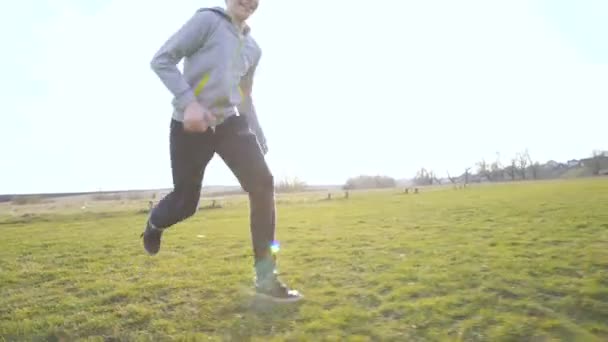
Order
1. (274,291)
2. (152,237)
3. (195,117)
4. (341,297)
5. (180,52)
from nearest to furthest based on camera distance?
(195,117) → (180,52) → (152,237) → (274,291) → (341,297)

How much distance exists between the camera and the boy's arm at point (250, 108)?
414cm

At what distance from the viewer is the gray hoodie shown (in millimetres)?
3359

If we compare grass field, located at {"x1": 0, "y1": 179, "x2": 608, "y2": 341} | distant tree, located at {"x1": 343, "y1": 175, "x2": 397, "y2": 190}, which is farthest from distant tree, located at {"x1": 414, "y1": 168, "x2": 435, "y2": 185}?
grass field, located at {"x1": 0, "y1": 179, "x2": 608, "y2": 341}

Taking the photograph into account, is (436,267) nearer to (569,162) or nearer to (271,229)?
(271,229)

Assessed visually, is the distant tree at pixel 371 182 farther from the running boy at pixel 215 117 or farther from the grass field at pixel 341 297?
the running boy at pixel 215 117

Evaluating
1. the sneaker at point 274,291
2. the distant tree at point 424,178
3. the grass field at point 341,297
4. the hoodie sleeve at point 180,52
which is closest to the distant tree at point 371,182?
the distant tree at point 424,178

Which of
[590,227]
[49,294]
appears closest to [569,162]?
[590,227]

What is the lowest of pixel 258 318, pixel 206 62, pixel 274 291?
pixel 258 318

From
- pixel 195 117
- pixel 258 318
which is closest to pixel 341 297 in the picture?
pixel 258 318

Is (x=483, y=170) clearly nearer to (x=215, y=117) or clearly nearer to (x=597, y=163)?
(x=597, y=163)

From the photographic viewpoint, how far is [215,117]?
360 cm

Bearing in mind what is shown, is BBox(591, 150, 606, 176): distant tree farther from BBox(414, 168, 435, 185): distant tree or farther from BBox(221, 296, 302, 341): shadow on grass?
BBox(221, 296, 302, 341): shadow on grass

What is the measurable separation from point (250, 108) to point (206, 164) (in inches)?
28.8

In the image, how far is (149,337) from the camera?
355 cm
